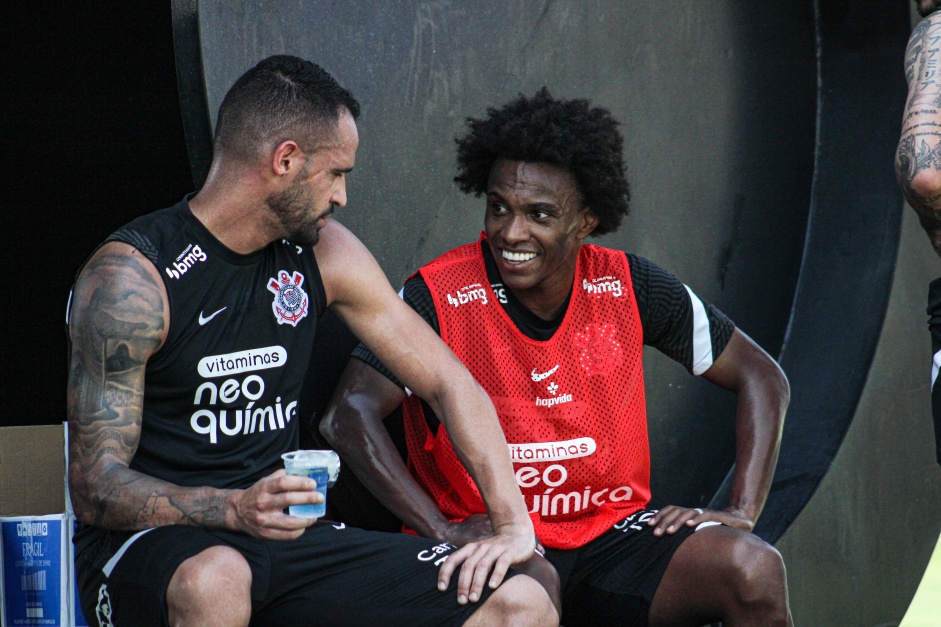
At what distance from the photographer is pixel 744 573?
3.12 meters

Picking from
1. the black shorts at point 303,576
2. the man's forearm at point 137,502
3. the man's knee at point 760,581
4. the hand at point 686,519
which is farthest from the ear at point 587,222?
the man's forearm at point 137,502

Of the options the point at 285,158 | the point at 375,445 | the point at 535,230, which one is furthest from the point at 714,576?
the point at 285,158

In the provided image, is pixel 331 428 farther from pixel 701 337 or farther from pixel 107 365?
pixel 701 337

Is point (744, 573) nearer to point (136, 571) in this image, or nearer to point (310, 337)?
point (310, 337)

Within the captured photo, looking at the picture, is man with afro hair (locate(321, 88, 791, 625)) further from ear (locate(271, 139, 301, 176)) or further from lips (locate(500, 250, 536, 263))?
ear (locate(271, 139, 301, 176))

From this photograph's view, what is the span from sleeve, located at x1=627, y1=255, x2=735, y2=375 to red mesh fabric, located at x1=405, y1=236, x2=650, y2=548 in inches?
3.3

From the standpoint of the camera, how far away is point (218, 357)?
275 centimetres

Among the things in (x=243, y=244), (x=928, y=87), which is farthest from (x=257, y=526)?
(x=928, y=87)

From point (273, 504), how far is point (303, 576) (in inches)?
13.0

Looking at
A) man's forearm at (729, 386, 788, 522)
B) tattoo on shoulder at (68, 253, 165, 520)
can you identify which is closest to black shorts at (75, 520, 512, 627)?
tattoo on shoulder at (68, 253, 165, 520)

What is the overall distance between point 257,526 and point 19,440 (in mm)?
1082

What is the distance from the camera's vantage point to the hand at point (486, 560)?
271 centimetres

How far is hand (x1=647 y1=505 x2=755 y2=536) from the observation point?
335cm

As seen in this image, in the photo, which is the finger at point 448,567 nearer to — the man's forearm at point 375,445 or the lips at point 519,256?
the man's forearm at point 375,445
